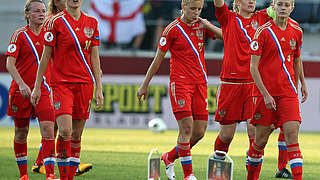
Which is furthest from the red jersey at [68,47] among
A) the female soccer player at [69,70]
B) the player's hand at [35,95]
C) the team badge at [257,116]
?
the team badge at [257,116]

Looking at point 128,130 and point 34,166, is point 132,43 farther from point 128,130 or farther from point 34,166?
point 34,166

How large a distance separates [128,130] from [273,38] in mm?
11049

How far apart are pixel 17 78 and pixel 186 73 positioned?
1948 mm

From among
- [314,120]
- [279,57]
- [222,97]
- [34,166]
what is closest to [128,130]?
[314,120]

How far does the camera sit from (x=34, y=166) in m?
9.86

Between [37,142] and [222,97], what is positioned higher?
[222,97]

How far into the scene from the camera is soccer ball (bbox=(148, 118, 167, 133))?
58.7ft

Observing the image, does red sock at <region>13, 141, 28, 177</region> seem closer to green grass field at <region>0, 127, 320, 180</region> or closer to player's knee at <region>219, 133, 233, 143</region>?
green grass field at <region>0, 127, 320, 180</region>

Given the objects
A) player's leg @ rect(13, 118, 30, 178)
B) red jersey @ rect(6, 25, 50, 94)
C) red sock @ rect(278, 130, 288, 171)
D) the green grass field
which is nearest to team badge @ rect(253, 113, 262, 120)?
the green grass field

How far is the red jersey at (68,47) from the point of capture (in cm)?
785

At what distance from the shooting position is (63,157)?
7.87 metres

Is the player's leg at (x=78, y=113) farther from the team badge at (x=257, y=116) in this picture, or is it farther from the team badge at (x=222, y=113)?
the team badge at (x=257, y=116)

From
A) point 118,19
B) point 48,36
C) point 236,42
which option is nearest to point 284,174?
point 236,42

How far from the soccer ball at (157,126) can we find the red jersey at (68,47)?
32.9 ft
